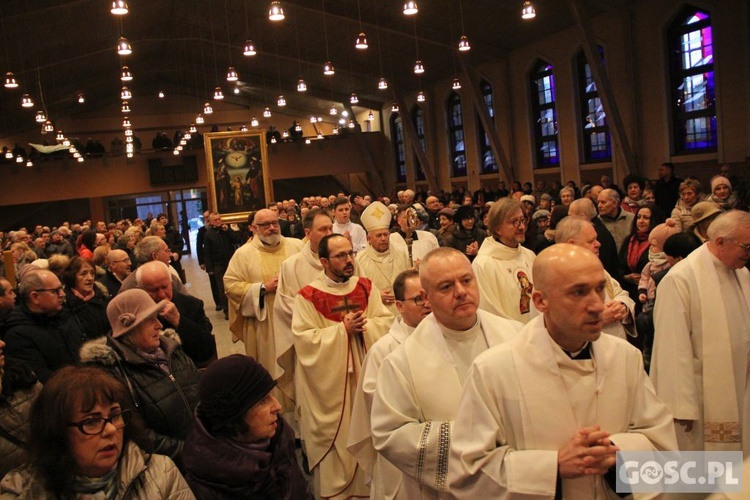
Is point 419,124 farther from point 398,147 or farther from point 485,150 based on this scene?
point 485,150

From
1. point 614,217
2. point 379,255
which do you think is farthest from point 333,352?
point 614,217

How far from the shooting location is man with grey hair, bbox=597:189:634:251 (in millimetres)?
7551

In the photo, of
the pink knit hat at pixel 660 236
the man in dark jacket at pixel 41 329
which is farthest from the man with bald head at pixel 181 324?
the pink knit hat at pixel 660 236

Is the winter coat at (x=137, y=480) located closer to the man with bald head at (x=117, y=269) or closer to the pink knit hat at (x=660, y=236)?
the man with bald head at (x=117, y=269)

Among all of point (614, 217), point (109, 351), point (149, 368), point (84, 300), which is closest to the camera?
point (109, 351)

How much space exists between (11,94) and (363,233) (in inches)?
767

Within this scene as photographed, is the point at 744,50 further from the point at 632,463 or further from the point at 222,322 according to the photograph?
the point at 632,463

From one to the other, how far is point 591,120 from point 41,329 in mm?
17537

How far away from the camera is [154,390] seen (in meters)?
3.49

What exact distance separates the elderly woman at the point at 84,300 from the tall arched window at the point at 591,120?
634 inches

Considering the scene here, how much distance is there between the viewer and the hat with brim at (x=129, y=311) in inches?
140

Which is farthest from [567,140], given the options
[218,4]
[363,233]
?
[363,233]

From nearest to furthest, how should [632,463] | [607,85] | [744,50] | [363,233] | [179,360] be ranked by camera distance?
[632,463] < [179,360] < [363,233] < [744,50] < [607,85]

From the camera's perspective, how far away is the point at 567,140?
20391mm
